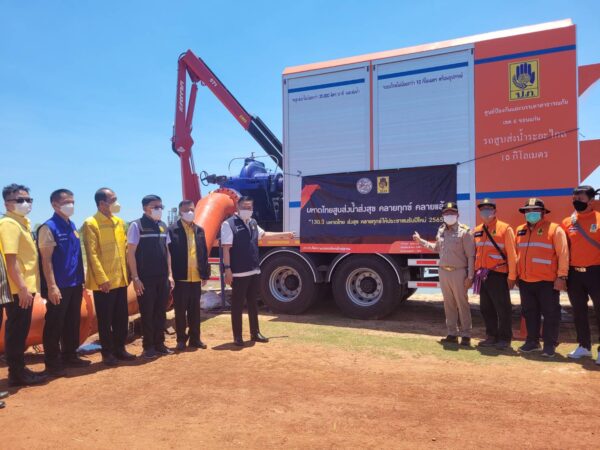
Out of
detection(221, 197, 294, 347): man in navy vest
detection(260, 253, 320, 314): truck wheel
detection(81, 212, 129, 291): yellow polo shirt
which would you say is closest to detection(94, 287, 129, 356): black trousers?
detection(81, 212, 129, 291): yellow polo shirt

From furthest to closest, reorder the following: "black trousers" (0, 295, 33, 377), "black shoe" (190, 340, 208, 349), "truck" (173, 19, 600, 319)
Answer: "truck" (173, 19, 600, 319) < "black shoe" (190, 340, 208, 349) < "black trousers" (0, 295, 33, 377)

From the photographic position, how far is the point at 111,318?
17.7 feet

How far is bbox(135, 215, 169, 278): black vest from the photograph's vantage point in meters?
5.47

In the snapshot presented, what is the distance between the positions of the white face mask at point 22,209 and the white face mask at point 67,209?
13.3 inches

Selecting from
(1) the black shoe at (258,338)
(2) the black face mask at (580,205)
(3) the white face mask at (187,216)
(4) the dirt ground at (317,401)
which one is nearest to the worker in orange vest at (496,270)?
(4) the dirt ground at (317,401)

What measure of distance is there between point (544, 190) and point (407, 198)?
1905 mm

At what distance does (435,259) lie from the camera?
23.9 ft

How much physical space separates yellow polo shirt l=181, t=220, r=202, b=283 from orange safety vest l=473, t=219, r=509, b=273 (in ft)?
11.5

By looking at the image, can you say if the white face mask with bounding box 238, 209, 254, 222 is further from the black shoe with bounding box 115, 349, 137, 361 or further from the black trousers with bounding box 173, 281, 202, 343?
the black shoe with bounding box 115, 349, 137, 361

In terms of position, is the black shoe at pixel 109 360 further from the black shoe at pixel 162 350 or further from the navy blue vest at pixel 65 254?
the navy blue vest at pixel 65 254

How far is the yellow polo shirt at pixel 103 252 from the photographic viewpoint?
202 inches

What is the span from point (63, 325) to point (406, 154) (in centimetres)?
530

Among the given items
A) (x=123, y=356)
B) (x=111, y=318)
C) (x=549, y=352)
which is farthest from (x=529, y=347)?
(x=111, y=318)

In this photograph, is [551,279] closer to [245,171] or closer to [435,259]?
[435,259]
